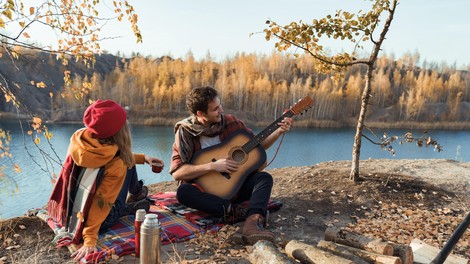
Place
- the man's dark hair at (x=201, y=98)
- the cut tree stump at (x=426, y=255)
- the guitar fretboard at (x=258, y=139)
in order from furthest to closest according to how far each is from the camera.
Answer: the guitar fretboard at (x=258, y=139), the man's dark hair at (x=201, y=98), the cut tree stump at (x=426, y=255)

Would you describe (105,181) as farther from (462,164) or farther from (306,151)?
(306,151)

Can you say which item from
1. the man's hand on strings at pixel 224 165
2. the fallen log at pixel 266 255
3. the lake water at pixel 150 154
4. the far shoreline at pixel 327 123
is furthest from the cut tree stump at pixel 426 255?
the far shoreline at pixel 327 123

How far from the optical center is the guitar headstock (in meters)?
4.20

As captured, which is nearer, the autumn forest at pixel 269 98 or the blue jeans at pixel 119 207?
the blue jeans at pixel 119 207

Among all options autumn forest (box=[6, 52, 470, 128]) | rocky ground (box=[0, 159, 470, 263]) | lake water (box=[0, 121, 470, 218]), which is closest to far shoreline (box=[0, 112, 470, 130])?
autumn forest (box=[6, 52, 470, 128])

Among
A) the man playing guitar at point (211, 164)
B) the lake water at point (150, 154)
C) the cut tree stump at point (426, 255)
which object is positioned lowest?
the lake water at point (150, 154)

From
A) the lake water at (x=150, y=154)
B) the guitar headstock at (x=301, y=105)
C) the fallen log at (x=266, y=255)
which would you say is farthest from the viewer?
the lake water at (x=150, y=154)

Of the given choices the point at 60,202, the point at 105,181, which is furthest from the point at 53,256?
the point at 105,181

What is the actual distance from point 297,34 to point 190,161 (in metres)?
2.35

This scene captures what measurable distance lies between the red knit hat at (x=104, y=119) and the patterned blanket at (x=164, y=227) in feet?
2.91

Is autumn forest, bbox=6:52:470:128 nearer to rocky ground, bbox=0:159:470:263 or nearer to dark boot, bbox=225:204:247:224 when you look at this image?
rocky ground, bbox=0:159:470:263

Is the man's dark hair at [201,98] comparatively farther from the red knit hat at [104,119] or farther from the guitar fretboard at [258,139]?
the red knit hat at [104,119]

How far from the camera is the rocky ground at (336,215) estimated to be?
3.37 meters

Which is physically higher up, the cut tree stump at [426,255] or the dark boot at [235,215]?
the cut tree stump at [426,255]
